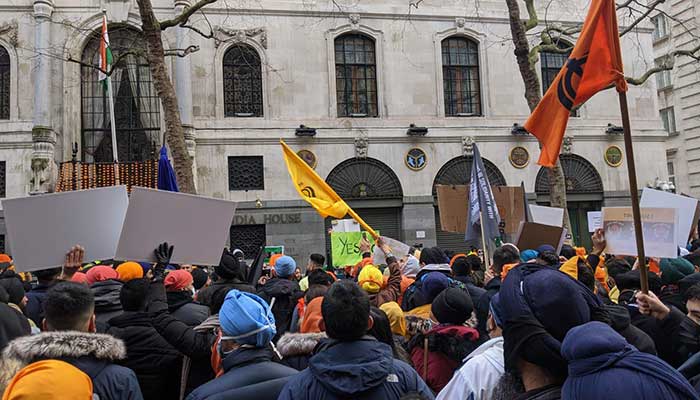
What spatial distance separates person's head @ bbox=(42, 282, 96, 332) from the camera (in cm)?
308

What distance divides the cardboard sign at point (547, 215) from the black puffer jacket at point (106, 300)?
813cm

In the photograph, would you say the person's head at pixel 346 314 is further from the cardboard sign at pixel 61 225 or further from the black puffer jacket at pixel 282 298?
the black puffer jacket at pixel 282 298

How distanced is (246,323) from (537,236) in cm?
623

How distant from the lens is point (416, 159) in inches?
883

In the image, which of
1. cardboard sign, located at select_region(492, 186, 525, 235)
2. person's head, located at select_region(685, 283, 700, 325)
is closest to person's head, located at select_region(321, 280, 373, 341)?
person's head, located at select_region(685, 283, 700, 325)

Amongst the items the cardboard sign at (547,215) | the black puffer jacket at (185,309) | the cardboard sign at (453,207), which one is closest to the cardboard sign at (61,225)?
the black puffer jacket at (185,309)

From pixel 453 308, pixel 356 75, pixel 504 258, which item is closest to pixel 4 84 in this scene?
pixel 356 75

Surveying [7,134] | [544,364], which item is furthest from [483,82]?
[544,364]

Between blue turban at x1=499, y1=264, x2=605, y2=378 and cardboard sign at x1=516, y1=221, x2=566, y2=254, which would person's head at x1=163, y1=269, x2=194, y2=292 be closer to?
blue turban at x1=499, y1=264, x2=605, y2=378

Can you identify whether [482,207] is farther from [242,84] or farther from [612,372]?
[242,84]

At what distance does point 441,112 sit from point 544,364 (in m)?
21.3

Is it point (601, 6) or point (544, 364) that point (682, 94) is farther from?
point (544, 364)

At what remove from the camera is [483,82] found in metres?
23.5

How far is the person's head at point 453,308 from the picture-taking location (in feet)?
13.2
